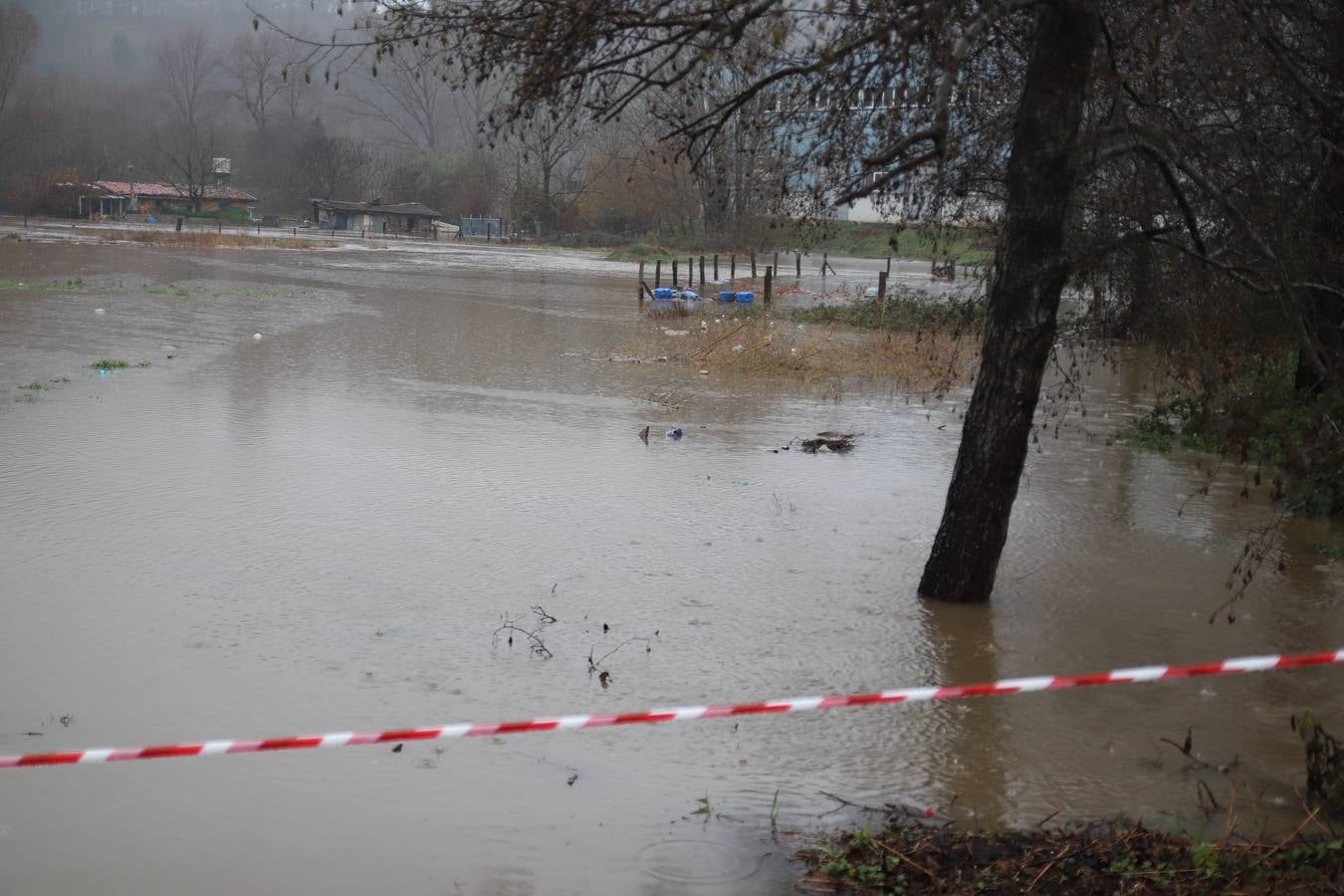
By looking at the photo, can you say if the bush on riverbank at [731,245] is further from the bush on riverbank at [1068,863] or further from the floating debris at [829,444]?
the bush on riverbank at [1068,863]

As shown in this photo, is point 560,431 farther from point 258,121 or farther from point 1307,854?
point 258,121

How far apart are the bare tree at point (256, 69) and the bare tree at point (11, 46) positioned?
750 inches

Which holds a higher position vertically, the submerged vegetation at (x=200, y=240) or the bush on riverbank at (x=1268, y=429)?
the submerged vegetation at (x=200, y=240)

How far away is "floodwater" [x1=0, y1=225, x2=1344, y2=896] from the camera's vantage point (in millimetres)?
5504

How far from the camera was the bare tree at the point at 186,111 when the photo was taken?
113 meters

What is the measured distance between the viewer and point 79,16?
191 meters

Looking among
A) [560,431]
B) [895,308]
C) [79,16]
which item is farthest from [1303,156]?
[79,16]

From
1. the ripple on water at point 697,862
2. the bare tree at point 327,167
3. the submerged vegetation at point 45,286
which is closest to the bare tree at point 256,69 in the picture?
the bare tree at point 327,167

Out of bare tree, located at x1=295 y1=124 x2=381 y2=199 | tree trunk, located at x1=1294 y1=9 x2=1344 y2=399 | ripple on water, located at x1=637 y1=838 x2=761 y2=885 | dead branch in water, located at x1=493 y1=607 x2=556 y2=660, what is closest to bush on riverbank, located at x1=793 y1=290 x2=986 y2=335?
tree trunk, located at x1=1294 y1=9 x2=1344 y2=399

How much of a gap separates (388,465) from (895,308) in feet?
61.2

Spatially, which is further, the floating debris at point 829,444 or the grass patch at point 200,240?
the grass patch at point 200,240

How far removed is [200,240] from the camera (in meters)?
63.1

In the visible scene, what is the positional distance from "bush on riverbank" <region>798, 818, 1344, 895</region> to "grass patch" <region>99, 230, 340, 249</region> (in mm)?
60018

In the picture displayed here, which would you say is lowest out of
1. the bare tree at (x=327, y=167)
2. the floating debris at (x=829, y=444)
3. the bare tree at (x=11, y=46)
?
the floating debris at (x=829, y=444)
